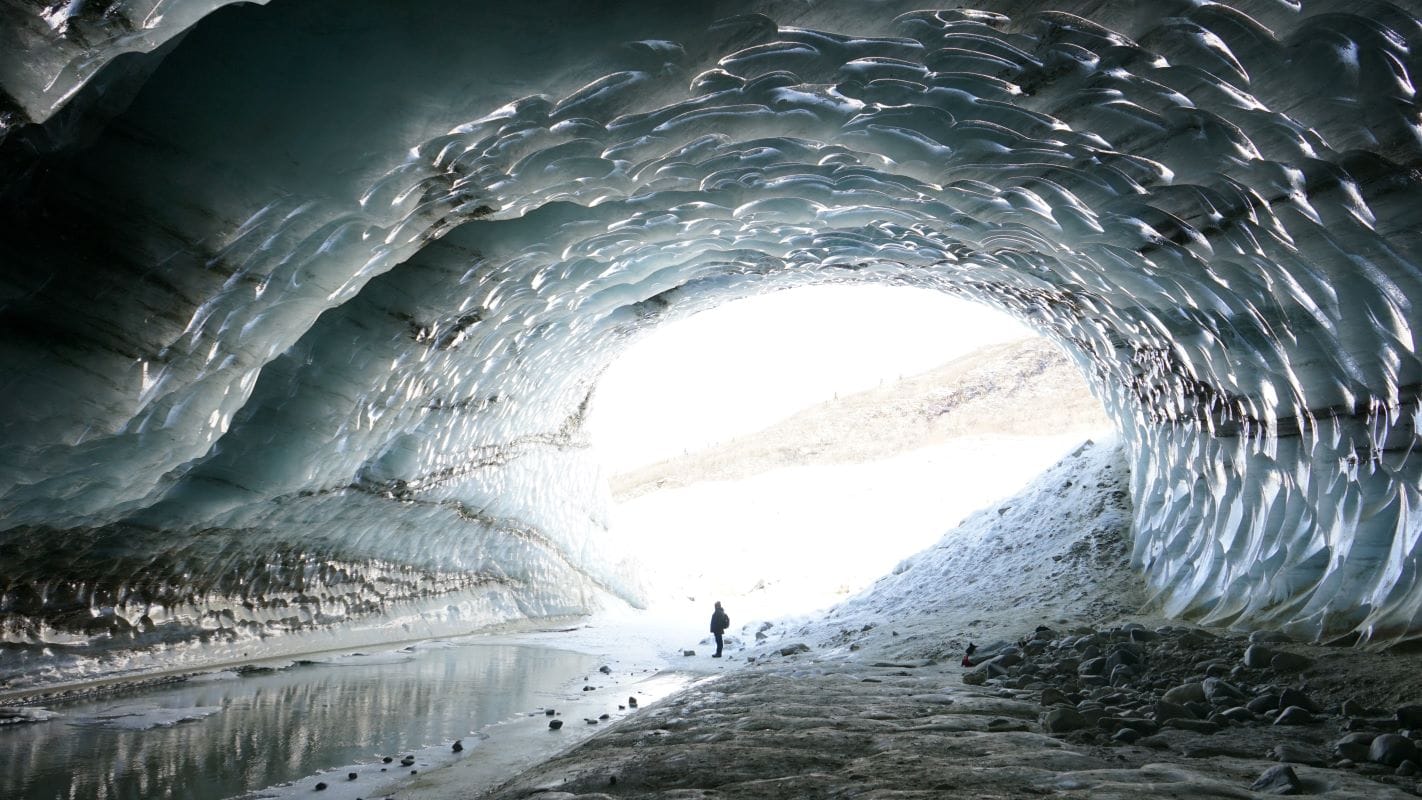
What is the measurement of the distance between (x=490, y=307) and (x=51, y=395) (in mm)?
3660

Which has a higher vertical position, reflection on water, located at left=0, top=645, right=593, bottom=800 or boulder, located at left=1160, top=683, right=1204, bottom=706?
boulder, located at left=1160, top=683, right=1204, bottom=706

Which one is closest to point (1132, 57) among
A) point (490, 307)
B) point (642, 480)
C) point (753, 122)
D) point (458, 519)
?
point (753, 122)

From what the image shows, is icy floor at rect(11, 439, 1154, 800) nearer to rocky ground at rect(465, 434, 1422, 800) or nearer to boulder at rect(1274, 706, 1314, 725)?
rocky ground at rect(465, 434, 1422, 800)

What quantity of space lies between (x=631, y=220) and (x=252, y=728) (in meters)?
5.04

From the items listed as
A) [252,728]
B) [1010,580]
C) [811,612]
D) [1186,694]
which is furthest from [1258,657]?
[811,612]

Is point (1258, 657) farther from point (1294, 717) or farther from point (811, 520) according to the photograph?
point (811, 520)

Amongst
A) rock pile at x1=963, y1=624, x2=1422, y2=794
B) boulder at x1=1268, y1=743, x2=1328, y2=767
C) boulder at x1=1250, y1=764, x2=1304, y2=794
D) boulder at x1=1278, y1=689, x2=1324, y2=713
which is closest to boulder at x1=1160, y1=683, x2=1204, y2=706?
rock pile at x1=963, y1=624, x2=1422, y2=794

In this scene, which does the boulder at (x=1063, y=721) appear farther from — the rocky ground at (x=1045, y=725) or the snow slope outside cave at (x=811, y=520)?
the snow slope outside cave at (x=811, y=520)

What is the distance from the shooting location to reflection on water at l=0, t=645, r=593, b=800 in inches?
191

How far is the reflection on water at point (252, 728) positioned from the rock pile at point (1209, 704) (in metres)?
4.28

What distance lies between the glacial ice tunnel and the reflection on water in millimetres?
1400

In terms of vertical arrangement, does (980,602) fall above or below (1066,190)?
below

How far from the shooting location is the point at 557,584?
50.0 ft

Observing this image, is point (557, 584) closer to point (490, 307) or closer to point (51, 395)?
point (490, 307)
